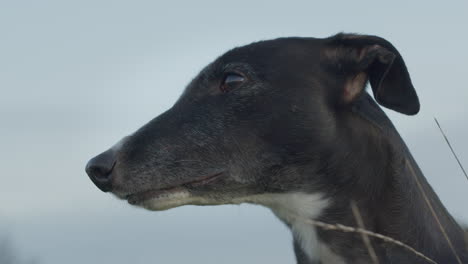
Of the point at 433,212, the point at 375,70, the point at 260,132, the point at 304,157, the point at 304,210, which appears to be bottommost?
the point at 433,212

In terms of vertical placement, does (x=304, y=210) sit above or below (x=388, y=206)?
above

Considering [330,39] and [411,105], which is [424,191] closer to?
[411,105]

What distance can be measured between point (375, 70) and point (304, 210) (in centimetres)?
126

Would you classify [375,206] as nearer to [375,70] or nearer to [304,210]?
[304,210]

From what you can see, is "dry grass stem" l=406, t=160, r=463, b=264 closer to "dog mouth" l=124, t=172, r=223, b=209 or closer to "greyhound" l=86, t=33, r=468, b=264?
"greyhound" l=86, t=33, r=468, b=264

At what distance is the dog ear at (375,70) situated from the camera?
4.88 metres

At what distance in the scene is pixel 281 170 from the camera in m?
4.76

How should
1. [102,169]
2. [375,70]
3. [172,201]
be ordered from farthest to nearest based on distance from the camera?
[375,70], [172,201], [102,169]

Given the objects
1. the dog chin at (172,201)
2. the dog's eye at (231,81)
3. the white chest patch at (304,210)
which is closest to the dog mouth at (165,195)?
the dog chin at (172,201)

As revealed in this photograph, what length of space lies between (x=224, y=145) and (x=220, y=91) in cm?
54

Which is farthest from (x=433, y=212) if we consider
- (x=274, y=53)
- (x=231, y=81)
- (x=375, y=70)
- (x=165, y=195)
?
(x=165, y=195)

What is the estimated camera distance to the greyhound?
4637 millimetres

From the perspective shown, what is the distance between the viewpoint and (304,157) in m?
4.82

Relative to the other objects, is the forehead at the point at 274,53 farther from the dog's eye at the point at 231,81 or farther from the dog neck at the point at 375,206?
the dog neck at the point at 375,206
